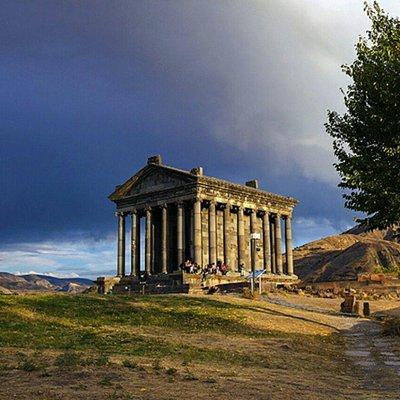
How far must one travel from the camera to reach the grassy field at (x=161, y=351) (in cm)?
927

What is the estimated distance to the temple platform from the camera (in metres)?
45.2

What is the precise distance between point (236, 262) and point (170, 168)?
14.0 m

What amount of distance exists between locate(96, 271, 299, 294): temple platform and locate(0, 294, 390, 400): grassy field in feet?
51.4

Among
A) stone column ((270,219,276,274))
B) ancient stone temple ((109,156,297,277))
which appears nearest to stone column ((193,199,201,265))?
ancient stone temple ((109,156,297,277))

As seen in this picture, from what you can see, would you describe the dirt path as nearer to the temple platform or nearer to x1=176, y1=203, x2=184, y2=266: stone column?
the temple platform

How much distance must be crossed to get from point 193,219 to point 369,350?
40.1 m

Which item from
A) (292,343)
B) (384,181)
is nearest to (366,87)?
(384,181)

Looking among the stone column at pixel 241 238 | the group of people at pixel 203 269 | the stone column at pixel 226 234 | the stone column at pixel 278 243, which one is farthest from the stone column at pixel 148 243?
the stone column at pixel 278 243

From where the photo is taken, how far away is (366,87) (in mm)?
24203

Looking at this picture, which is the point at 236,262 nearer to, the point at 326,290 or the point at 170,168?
the point at 170,168

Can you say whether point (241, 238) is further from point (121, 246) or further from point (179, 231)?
point (121, 246)

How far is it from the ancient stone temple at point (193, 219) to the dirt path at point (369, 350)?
25.8 m

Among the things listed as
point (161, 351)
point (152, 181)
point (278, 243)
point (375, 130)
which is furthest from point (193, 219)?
point (161, 351)

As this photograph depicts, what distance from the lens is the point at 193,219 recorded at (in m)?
58.0
